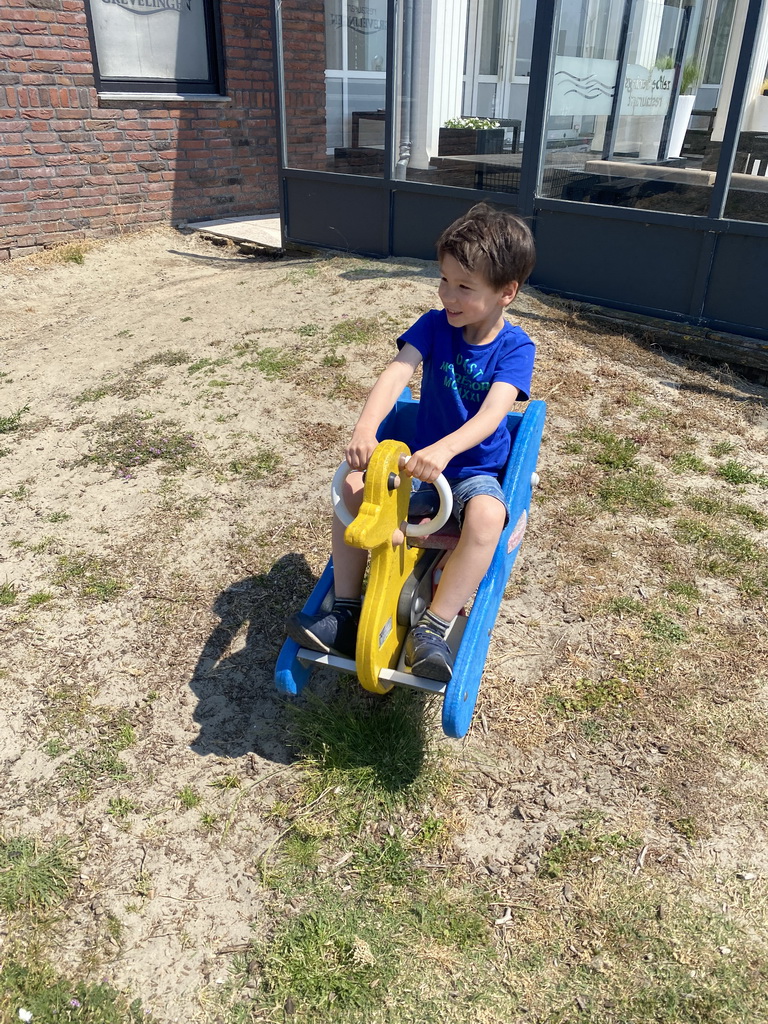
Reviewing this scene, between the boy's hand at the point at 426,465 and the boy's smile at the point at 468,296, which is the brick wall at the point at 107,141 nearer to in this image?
the boy's smile at the point at 468,296

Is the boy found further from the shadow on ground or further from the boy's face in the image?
the shadow on ground

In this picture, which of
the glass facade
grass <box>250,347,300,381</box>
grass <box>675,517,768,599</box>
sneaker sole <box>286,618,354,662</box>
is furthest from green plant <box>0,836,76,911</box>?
the glass facade

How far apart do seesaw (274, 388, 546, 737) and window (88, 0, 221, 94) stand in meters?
8.24

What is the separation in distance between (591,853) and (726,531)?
190 centimetres

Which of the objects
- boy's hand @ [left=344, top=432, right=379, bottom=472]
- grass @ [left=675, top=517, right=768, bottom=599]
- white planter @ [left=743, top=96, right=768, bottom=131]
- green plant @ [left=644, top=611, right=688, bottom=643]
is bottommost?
Answer: green plant @ [left=644, top=611, right=688, bottom=643]

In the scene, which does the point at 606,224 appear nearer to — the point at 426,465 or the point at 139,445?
the point at 139,445

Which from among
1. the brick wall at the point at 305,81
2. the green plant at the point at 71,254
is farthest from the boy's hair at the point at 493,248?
the green plant at the point at 71,254

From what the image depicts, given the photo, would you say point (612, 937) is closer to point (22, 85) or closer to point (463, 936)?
point (463, 936)

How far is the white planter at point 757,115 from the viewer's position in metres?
5.06

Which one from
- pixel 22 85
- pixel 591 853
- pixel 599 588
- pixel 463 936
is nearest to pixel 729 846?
pixel 591 853

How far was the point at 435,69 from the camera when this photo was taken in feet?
21.1

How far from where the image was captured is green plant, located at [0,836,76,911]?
2.20m

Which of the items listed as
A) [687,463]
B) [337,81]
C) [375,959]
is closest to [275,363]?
[687,463]

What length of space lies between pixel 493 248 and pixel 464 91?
4.76 meters
